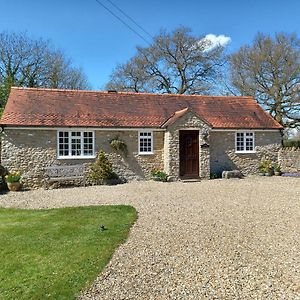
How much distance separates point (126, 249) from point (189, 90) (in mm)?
30321

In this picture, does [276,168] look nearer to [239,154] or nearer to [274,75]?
[239,154]

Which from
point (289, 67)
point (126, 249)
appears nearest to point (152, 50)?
point (289, 67)

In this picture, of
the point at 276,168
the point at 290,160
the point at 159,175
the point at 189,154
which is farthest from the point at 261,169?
the point at 159,175

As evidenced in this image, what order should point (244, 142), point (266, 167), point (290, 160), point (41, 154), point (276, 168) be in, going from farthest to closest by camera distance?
point (290, 160) → point (276, 168) → point (244, 142) → point (266, 167) → point (41, 154)

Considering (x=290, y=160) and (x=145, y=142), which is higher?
(x=145, y=142)

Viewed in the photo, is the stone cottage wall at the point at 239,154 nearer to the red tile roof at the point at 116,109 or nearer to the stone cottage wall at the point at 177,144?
the red tile roof at the point at 116,109

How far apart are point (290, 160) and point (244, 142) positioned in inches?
151

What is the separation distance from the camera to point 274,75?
93.6 feet

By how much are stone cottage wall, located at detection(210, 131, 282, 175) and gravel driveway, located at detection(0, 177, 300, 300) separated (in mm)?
6648

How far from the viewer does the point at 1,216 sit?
8.82m

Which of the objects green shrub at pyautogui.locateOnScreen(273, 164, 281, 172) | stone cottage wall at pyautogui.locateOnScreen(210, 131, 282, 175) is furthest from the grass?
green shrub at pyautogui.locateOnScreen(273, 164, 281, 172)

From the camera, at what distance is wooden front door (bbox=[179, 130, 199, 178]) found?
17.3 metres

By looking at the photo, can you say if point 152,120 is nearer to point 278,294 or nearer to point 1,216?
point 1,216

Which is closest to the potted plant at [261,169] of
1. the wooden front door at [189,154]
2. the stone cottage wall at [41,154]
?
the wooden front door at [189,154]
